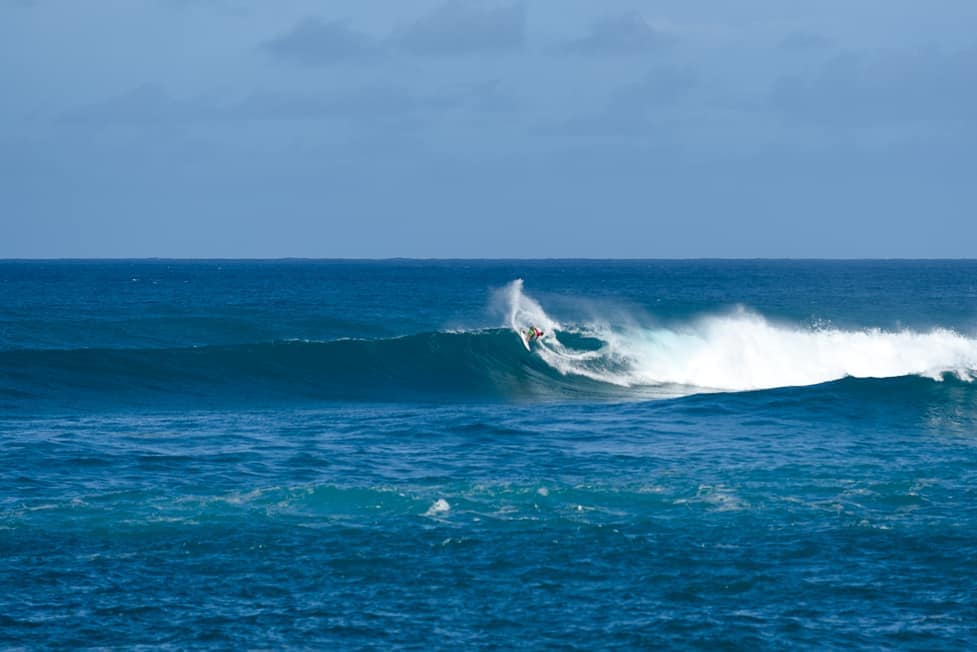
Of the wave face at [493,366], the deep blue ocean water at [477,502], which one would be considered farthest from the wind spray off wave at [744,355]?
the deep blue ocean water at [477,502]

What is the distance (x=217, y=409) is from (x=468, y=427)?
8.42 metres

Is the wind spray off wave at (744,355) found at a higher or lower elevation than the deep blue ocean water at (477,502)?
higher

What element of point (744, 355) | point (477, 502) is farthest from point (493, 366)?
point (477, 502)

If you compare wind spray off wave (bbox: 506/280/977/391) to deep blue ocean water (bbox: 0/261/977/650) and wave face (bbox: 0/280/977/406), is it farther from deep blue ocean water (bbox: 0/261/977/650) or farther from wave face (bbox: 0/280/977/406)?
deep blue ocean water (bbox: 0/261/977/650)

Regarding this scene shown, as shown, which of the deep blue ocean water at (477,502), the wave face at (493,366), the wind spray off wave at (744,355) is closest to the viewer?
the deep blue ocean water at (477,502)

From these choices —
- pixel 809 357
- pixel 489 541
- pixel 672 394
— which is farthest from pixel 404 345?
pixel 489 541

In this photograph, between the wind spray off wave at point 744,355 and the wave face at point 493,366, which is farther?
the wind spray off wave at point 744,355

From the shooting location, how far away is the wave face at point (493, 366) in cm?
3362

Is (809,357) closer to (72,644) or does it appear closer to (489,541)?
(489,541)

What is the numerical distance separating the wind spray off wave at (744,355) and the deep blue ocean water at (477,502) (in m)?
0.21

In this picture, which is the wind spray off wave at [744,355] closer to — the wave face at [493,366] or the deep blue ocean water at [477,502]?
the wave face at [493,366]

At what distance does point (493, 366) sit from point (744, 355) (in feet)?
28.8

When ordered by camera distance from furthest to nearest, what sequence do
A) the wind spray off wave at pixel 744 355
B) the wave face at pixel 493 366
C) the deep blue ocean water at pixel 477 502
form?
the wind spray off wave at pixel 744 355
the wave face at pixel 493 366
the deep blue ocean water at pixel 477 502

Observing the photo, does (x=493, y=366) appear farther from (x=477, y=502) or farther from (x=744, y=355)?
(x=477, y=502)
